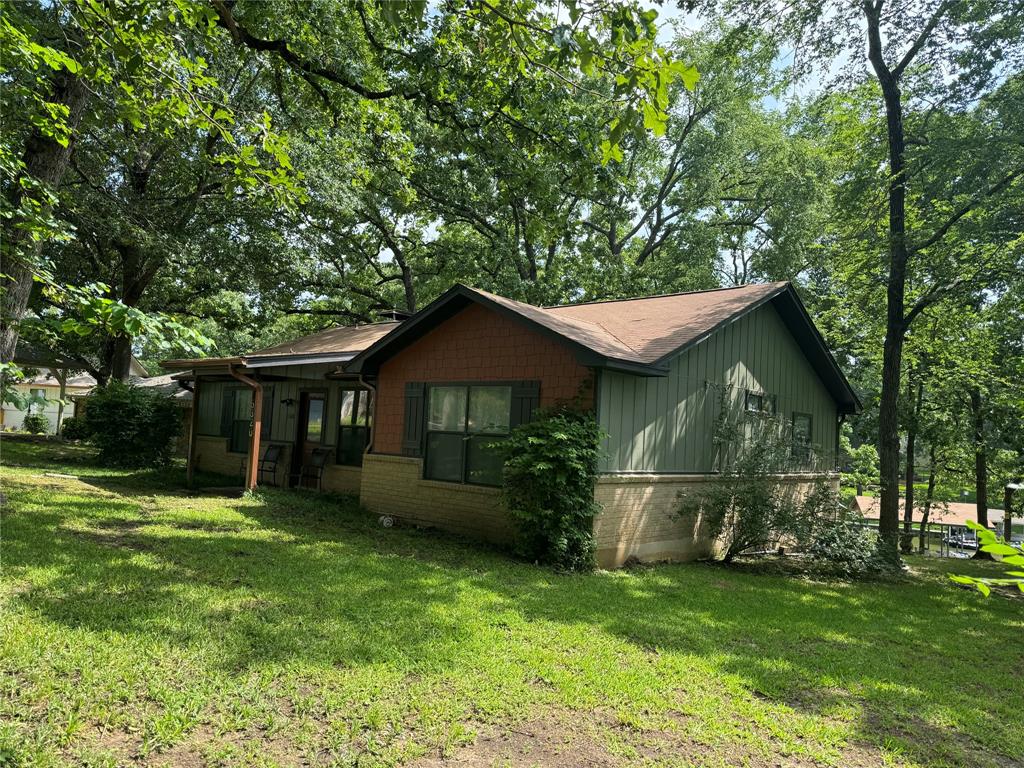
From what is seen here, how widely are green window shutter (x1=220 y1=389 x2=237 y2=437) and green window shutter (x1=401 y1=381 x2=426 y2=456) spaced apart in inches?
299

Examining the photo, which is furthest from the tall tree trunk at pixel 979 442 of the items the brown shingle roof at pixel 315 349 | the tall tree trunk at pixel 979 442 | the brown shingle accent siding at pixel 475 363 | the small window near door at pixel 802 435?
the brown shingle roof at pixel 315 349

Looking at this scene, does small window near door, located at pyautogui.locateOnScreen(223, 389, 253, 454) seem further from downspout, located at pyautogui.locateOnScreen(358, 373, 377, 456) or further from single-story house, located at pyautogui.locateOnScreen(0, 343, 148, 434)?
downspout, located at pyautogui.locateOnScreen(358, 373, 377, 456)

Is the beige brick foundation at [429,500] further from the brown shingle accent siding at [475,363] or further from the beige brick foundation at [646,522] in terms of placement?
the beige brick foundation at [646,522]

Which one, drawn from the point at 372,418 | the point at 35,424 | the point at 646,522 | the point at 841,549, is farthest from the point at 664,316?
the point at 35,424

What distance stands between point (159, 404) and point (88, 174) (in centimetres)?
618

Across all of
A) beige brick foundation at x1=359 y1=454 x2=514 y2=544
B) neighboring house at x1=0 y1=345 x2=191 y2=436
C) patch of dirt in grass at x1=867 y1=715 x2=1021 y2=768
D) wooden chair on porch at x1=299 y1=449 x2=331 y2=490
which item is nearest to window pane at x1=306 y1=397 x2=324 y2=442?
wooden chair on porch at x1=299 y1=449 x2=331 y2=490

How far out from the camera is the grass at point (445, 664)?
3.46 metres

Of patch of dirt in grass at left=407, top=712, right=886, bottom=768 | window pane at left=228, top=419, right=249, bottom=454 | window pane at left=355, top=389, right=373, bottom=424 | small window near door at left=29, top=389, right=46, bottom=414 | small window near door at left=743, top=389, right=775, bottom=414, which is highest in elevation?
small window near door at left=743, top=389, right=775, bottom=414

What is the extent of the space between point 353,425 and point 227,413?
5325 millimetres

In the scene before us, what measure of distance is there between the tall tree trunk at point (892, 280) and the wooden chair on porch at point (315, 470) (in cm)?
1125

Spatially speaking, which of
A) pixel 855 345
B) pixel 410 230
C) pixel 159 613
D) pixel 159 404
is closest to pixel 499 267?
pixel 410 230

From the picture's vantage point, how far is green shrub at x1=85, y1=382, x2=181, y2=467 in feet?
53.5

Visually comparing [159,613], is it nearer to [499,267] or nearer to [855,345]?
[499,267]

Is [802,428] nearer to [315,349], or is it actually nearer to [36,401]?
[315,349]
